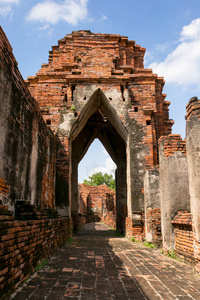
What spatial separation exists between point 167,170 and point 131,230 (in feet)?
12.6

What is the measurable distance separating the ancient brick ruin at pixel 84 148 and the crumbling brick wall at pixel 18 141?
0.8 inches

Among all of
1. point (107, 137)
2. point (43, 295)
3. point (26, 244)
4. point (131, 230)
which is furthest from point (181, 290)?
point (107, 137)

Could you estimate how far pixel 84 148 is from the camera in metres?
14.4

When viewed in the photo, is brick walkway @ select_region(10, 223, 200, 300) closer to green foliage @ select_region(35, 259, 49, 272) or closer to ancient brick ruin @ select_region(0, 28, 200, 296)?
green foliage @ select_region(35, 259, 49, 272)

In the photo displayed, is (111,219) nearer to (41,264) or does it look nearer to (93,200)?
(93,200)

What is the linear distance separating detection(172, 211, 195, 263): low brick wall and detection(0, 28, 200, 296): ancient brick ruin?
21 millimetres

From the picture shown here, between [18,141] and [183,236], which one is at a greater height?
[18,141]

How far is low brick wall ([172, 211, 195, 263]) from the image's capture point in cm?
480

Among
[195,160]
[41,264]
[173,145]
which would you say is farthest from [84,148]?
[195,160]

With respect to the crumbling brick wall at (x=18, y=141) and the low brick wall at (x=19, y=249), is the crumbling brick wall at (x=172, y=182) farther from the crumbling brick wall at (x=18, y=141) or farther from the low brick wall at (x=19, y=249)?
the crumbling brick wall at (x=18, y=141)

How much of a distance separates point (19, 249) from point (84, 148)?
36.5 feet

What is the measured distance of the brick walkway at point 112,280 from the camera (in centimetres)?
318

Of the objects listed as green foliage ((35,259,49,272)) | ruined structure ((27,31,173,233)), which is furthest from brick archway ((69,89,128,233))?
green foliage ((35,259,49,272))

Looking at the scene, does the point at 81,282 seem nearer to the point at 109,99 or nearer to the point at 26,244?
the point at 26,244
